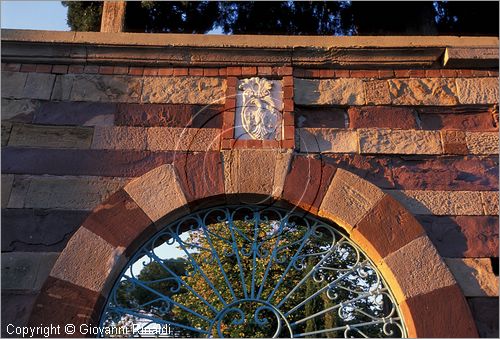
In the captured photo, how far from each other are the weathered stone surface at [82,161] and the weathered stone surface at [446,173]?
1.70 meters

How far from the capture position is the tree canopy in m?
5.97

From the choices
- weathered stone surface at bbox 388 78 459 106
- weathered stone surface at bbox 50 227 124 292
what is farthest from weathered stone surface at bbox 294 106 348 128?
weathered stone surface at bbox 50 227 124 292

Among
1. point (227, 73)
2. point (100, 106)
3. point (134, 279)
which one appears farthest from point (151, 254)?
point (227, 73)

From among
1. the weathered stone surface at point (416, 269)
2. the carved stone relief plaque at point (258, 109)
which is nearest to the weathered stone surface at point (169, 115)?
the carved stone relief plaque at point (258, 109)

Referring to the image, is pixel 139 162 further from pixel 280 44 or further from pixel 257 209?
pixel 280 44

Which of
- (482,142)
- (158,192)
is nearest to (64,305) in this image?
(158,192)

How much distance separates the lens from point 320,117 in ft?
13.0

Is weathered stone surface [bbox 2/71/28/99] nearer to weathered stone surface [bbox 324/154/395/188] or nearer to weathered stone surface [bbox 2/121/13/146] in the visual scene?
weathered stone surface [bbox 2/121/13/146]

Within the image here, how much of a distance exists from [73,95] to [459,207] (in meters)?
3.03

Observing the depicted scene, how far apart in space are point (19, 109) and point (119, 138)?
2.79 ft

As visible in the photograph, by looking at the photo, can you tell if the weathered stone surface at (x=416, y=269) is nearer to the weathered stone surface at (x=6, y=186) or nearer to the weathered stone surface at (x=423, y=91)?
the weathered stone surface at (x=423, y=91)

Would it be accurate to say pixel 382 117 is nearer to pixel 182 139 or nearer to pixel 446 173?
pixel 446 173

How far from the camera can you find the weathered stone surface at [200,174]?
142 inches

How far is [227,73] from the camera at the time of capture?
4.10m
